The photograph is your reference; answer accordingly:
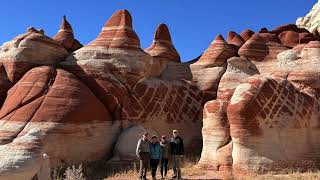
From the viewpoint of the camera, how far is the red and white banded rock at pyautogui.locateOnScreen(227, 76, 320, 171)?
16.5 m

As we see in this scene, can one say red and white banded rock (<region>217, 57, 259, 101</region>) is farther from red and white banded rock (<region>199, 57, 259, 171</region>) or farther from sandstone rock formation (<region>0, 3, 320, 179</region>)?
red and white banded rock (<region>199, 57, 259, 171</region>)

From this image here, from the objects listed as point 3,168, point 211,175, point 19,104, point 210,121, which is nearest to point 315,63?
point 210,121

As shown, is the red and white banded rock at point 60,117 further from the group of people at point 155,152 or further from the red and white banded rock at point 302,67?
the red and white banded rock at point 302,67

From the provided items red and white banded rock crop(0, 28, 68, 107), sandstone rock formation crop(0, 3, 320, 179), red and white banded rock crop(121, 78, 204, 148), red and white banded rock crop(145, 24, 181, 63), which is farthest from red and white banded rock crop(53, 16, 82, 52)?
red and white banded rock crop(121, 78, 204, 148)

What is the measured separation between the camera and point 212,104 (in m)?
19.0

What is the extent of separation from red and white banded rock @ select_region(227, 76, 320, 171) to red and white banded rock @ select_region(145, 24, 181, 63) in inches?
306

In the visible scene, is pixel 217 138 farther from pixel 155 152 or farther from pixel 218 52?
pixel 218 52

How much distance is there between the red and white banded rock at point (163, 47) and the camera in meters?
24.5

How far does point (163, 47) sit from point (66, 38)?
5.41 meters

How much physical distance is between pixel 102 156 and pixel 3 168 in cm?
803

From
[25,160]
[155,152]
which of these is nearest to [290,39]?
[155,152]

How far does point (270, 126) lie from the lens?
16.8 m

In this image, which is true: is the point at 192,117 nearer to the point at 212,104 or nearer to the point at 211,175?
the point at 212,104

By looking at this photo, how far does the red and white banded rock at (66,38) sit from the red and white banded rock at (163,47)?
13.3 feet
